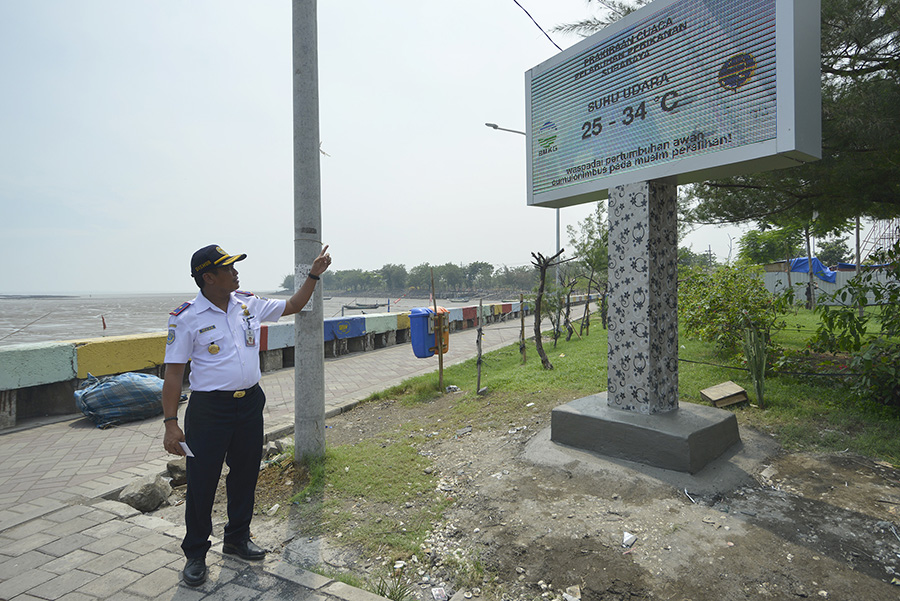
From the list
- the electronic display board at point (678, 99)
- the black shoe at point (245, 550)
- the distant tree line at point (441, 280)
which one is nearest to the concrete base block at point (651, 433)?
the electronic display board at point (678, 99)

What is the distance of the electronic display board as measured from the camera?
3576 millimetres

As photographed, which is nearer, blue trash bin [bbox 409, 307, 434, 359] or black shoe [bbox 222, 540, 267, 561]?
black shoe [bbox 222, 540, 267, 561]

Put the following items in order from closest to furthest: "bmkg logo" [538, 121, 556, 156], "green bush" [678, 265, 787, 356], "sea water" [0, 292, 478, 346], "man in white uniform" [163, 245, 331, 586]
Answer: "man in white uniform" [163, 245, 331, 586] < "bmkg logo" [538, 121, 556, 156] < "green bush" [678, 265, 787, 356] < "sea water" [0, 292, 478, 346]

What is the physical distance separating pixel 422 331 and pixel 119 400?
4.21 m

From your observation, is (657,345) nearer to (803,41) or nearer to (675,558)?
(675,558)

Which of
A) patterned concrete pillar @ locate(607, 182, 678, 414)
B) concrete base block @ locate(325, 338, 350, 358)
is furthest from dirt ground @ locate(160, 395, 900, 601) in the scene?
concrete base block @ locate(325, 338, 350, 358)

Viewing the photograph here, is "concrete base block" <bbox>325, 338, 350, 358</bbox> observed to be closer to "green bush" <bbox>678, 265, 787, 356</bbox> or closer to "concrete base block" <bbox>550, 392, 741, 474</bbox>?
"green bush" <bbox>678, 265, 787, 356</bbox>

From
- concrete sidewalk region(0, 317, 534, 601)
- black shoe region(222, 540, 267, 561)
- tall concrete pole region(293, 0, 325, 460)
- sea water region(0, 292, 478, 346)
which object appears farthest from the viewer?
sea water region(0, 292, 478, 346)

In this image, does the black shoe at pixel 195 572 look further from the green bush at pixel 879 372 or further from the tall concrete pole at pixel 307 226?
the green bush at pixel 879 372

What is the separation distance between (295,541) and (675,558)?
7.74 ft

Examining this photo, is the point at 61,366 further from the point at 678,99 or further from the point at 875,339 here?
the point at 875,339

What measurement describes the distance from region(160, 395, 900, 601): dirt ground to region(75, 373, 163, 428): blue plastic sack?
3.13m

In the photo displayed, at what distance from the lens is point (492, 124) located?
16781 millimetres

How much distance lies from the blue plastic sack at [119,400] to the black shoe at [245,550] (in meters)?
4.20
